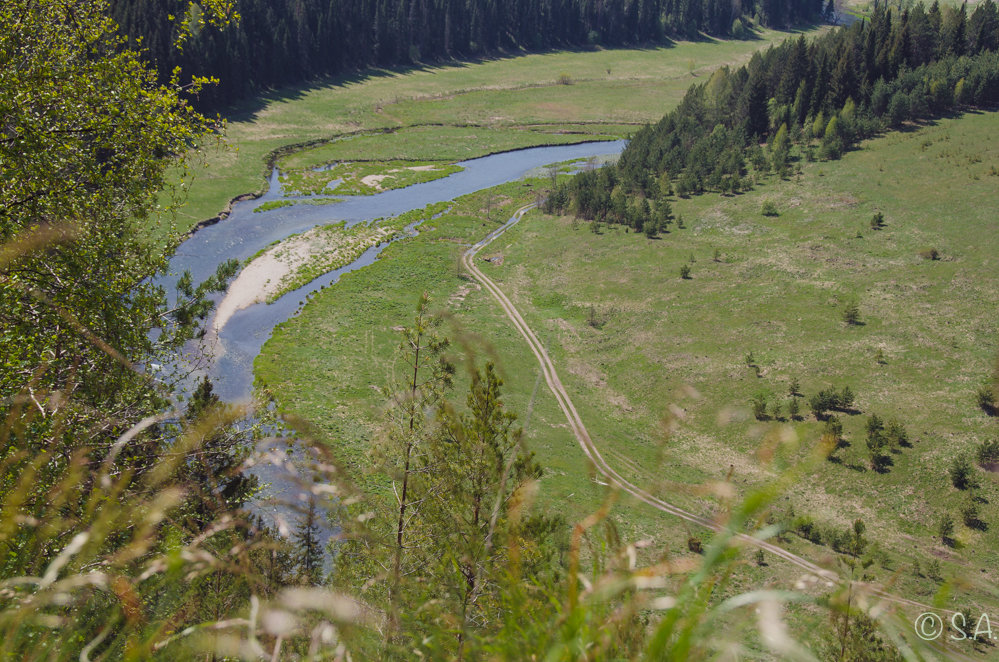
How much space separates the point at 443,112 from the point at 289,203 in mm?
65807

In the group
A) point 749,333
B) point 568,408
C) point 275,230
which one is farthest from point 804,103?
point 275,230

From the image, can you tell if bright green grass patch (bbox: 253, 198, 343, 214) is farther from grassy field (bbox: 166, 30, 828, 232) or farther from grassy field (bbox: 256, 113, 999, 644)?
grassy field (bbox: 256, 113, 999, 644)

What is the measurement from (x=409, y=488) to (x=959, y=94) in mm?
107786

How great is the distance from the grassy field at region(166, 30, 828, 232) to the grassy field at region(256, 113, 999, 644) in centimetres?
3148

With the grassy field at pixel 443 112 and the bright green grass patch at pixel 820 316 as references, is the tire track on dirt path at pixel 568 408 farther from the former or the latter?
the grassy field at pixel 443 112

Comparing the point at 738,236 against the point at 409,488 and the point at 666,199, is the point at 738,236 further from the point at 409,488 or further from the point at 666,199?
the point at 409,488

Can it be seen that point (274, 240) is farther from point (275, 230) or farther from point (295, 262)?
point (295, 262)

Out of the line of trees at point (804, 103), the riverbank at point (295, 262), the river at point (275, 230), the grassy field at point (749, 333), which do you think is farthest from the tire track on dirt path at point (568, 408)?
the line of trees at point (804, 103)

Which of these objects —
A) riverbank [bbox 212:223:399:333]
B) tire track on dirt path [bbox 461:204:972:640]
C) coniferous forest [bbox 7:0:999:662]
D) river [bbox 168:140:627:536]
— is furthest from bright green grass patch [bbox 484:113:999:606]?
river [bbox 168:140:627:536]

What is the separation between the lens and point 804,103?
96.4m

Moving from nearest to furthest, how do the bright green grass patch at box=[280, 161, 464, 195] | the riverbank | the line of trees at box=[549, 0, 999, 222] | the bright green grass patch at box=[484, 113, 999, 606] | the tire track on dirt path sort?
1. the tire track on dirt path
2. the bright green grass patch at box=[484, 113, 999, 606]
3. the riverbank
4. the line of trees at box=[549, 0, 999, 222]
5. the bright green grass patch at box=[280, 161, 464, 195]

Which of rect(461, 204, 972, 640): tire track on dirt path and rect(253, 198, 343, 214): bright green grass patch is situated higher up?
rect(253, 198, 343, 214): bright green grass patch

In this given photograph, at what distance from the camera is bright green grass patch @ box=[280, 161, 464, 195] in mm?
90062

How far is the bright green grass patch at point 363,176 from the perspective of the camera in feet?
295
